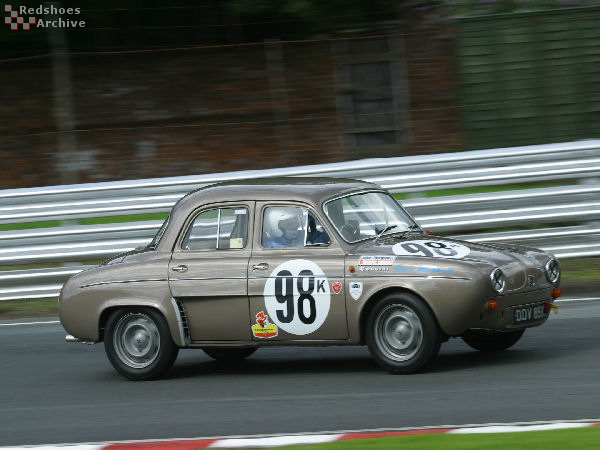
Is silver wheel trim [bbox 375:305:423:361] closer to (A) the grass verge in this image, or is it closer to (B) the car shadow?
(B) the car shadow

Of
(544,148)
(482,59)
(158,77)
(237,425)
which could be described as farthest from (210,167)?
(237,425)

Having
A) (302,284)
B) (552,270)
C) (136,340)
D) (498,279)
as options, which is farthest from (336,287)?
(136,340)

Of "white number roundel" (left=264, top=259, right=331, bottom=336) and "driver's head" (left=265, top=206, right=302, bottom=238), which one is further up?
"driver's head" (left=265, top=206, right=302, bottom=238)

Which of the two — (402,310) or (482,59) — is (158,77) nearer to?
(482,59)

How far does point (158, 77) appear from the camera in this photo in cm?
1778

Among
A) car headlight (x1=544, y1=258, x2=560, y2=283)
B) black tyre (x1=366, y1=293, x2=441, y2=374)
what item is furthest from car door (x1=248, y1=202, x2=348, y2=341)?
car headlight (x1=544, y1=258, x2=560, y2=283)

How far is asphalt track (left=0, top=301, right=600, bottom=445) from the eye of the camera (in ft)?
22.6

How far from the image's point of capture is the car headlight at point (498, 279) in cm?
782

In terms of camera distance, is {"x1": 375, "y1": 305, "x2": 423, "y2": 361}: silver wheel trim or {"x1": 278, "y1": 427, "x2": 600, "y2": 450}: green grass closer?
{"x1": 278, "y1": 427, "x2": 600, "y2": 450}: green grass

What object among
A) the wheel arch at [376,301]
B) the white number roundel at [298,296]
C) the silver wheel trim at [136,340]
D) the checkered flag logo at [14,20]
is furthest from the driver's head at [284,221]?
the checkered flag logo at [14,20]

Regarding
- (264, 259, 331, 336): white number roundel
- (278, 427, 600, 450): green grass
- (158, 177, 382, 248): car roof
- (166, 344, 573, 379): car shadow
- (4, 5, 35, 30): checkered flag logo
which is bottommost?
(166, 344, 573, 379): car shadow

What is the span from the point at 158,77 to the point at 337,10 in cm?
298

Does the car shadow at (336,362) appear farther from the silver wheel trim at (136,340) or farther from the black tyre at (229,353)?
the silver wheel trim at (136,340)

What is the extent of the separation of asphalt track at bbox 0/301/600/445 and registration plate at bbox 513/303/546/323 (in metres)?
0.33
